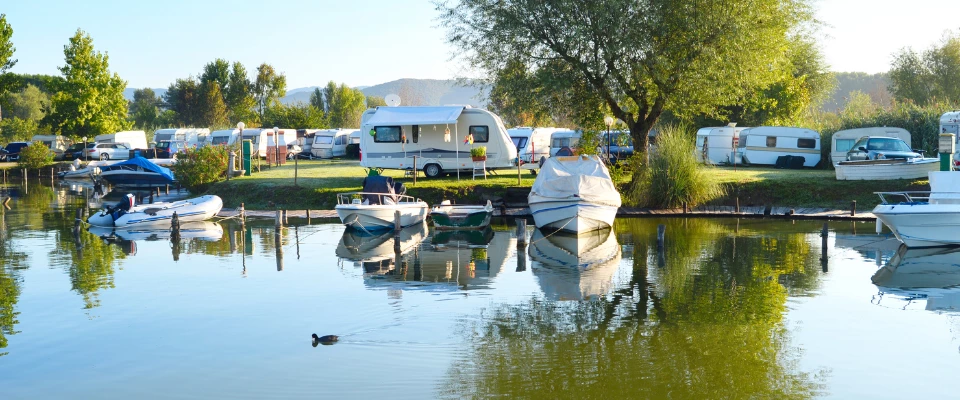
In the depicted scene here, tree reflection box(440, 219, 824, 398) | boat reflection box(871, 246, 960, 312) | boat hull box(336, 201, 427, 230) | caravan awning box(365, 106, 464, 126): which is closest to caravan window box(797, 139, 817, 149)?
caravan awning box(365, 106, 464, 126)

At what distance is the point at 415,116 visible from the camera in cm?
3225

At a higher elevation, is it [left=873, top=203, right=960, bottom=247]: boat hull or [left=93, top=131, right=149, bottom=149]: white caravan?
[left=93, top=131, right=149, bottom=149]: white caravan

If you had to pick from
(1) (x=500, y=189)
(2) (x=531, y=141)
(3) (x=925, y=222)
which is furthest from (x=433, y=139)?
(3) (x=925, y=222)

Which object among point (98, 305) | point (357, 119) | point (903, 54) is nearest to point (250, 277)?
point (98, 305)

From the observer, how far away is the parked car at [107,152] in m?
53.6

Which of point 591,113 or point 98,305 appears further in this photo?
point 591,113

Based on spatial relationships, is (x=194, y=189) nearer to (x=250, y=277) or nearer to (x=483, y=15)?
(x=483, y=15)

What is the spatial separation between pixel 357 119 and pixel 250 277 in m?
66.1

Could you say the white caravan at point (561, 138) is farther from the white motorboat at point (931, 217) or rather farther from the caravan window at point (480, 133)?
the white motorboat at point (931, 217)

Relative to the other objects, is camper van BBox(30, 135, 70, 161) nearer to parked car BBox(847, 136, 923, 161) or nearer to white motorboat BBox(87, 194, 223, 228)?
white motorboat BBox(87, 194, 223, 228)

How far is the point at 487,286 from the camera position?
16812 millimetres

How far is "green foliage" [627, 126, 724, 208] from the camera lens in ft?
90.5

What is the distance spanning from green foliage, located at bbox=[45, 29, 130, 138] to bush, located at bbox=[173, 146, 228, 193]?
2761cm

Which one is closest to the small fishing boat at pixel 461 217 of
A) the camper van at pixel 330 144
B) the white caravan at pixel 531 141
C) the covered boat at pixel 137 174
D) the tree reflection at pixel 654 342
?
the tree reflection at pixel 654 342
